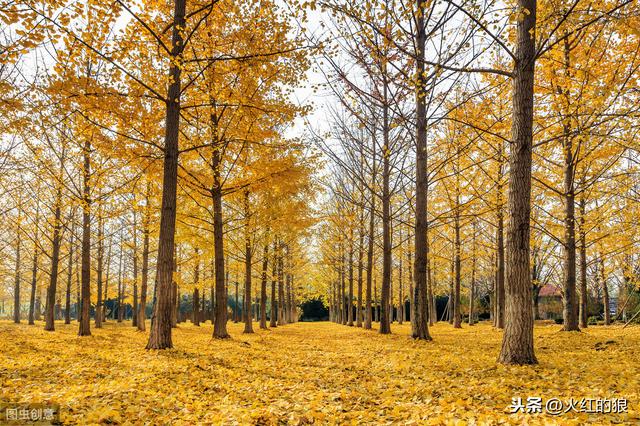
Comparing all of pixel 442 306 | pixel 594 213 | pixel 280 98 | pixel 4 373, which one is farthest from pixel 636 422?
pixel 442 306

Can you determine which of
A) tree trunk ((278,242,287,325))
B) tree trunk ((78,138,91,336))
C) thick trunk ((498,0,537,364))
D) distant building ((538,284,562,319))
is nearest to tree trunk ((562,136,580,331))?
thick trunk ((498,0,537,364))

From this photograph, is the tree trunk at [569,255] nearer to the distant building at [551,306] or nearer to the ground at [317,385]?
the ground at [317,385]

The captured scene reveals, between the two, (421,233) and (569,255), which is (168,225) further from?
(569,255)

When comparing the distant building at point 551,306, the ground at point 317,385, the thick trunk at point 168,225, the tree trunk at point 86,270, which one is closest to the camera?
the ground at point 317,385

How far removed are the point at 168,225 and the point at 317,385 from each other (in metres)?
4.51

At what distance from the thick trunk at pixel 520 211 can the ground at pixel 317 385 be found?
47 centimetres

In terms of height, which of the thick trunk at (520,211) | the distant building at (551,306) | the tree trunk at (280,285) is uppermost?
the thick trunk at (520,211)

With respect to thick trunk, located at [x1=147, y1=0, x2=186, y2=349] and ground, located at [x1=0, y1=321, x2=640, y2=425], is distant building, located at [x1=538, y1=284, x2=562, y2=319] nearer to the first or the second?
ground, located at [x1=0, y1=321, x2=640, y2=425]

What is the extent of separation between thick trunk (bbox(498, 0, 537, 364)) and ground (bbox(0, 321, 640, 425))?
0.47 m

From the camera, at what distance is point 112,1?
22.5 feet

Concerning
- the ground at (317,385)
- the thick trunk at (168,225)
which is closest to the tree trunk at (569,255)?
the ground at (317,385)

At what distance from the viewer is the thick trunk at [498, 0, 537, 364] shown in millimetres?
5289

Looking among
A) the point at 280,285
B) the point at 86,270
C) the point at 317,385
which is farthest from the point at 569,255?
the point at 280,285

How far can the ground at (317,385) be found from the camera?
3395 mm
